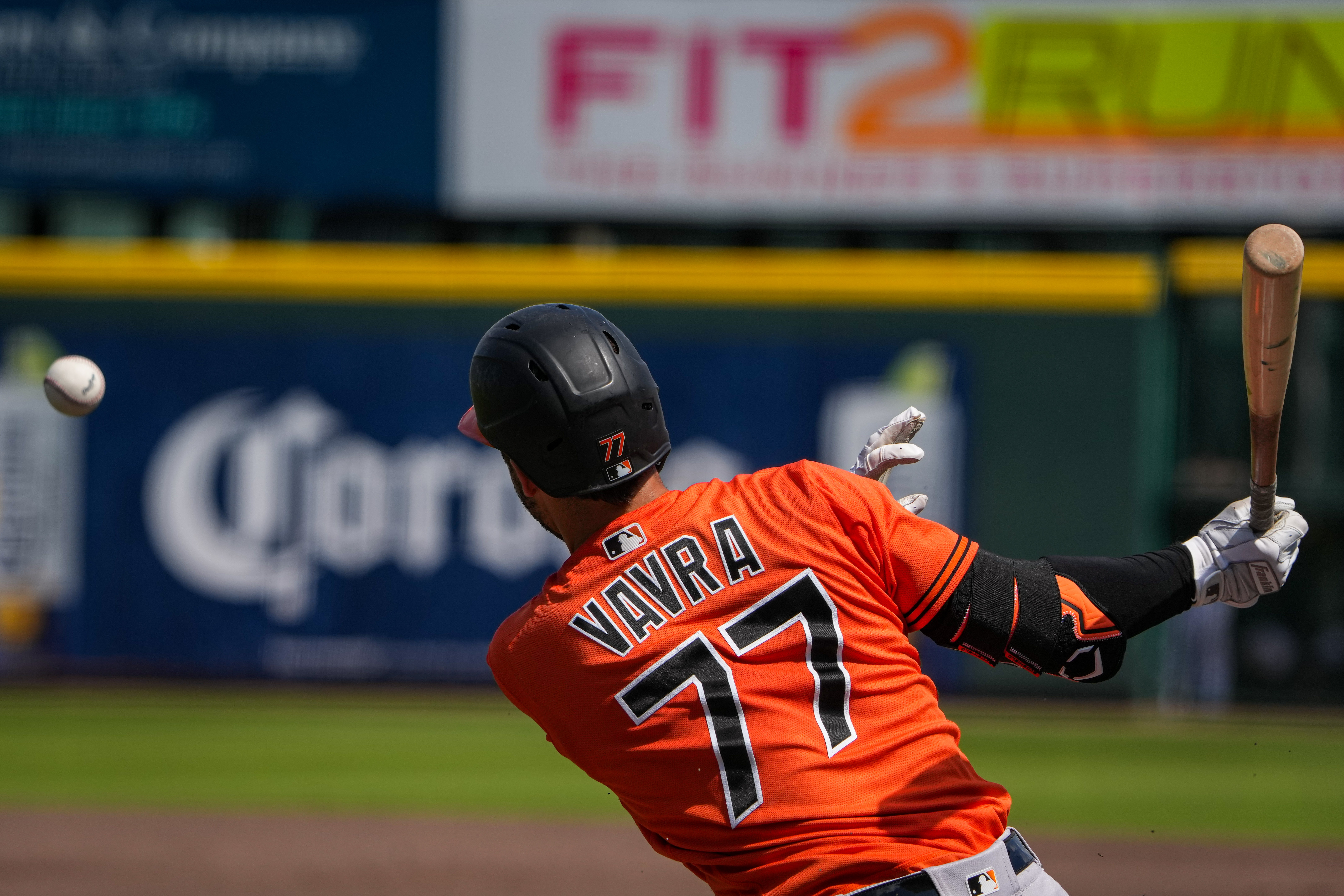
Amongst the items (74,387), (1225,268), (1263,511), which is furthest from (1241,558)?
(1225,268)

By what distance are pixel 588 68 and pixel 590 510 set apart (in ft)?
38.2

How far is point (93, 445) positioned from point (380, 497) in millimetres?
2563

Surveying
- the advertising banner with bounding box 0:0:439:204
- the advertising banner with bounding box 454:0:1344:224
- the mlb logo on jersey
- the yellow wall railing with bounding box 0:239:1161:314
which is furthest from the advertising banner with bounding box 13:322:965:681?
the mlb logo on jersey

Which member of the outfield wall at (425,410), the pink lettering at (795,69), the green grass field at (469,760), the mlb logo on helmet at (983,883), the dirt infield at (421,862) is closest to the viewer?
the mlb logo on helmet at (983,883)

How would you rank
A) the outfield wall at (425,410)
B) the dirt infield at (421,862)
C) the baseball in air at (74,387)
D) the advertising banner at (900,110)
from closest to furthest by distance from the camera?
the baseball in air at (74,387) < the dirt infield at (421,862) < the outfield wall at (425,410) < the advertising banner at (900,110)

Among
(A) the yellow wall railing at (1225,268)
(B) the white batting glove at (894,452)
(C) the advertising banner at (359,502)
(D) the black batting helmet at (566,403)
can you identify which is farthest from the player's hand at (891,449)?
(A) the yellow wall railing at (1225,268)

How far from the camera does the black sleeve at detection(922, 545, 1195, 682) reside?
211 cm

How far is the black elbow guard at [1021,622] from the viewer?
2104mm

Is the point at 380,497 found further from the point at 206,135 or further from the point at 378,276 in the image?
the point at 206,135

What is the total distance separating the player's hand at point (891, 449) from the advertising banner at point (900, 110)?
10.6 m

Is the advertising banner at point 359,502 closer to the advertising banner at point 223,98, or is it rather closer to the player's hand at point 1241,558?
the advertising banner at point 223,98

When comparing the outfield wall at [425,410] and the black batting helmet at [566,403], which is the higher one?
the black batting helmet at [566,403]

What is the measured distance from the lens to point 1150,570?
221 centimetres

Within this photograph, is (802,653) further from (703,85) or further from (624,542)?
(703,85)
